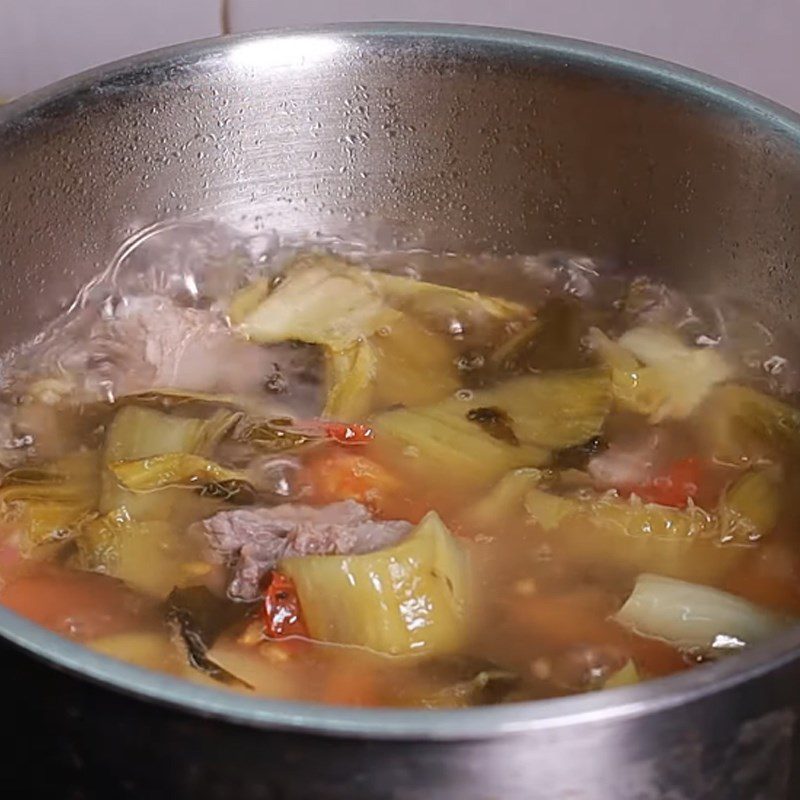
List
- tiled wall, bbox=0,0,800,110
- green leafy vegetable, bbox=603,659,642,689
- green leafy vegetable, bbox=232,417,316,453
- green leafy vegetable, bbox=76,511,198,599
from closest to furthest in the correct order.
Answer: green leafy vegetable, bbox=603,659,642,689 → green leafy vegetable, bbox=76,511,198,599 → green leafy vegetable, bbox=232,417,316,453 → tiled wall, bbox=0,0,800,110

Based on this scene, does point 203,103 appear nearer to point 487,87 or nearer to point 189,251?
point 189,251

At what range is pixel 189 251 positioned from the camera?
1.24 metres

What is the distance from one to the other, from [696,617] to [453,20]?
672mm

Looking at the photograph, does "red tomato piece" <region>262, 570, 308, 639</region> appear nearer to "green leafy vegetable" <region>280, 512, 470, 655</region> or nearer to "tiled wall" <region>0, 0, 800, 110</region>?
"green leafy vegetable" <region>280, 512, 470, 655</region>

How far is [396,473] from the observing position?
3.29ft

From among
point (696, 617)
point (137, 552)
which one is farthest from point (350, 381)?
point (696, 617)

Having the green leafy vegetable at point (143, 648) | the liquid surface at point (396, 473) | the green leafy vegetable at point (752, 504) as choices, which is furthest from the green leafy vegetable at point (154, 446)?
the green leafy vegetable at point (752, 504)

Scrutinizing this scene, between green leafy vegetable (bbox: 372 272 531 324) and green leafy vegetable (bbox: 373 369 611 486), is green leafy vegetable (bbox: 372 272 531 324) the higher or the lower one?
the higher one

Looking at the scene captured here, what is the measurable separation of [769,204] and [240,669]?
22.3 inches

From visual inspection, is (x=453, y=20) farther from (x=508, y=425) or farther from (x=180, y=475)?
(x=180, y=475)

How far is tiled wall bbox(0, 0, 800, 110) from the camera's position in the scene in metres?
1.26

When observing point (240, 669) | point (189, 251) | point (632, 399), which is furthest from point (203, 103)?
point (240, 669)

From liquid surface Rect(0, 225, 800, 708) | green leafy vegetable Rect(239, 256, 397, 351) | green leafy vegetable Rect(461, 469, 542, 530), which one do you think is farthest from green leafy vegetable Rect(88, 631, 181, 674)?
green leafy vegetable Rect(239, 256, 397, 351)

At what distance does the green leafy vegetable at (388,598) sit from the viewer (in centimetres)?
83
